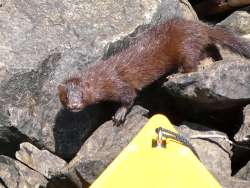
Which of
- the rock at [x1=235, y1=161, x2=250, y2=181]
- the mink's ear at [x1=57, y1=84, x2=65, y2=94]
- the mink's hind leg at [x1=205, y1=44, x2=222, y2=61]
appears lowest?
the rock at [x1=235, y1=161, x2=250, y2=181]

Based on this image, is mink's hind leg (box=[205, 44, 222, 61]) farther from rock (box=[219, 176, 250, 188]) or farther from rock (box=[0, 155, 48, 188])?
rock (box=[0, 155, 48, 188])

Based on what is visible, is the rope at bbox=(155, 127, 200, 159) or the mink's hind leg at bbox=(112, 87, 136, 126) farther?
the mink's hind leg at bbox=(112, 87, 136, 126)

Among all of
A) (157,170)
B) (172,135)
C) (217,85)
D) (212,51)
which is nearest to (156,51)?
(212,51)

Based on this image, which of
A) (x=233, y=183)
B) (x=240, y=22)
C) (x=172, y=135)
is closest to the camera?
(x=172, y=135)

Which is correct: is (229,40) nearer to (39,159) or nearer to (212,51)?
(212,51)

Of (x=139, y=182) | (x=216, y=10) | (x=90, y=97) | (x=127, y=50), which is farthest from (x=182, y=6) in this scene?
(x=139, y=182)

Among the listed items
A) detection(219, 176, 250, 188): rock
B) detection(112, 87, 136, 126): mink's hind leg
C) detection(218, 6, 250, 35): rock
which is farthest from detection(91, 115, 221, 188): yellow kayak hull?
detection(218, 6, 250, 35): rock
